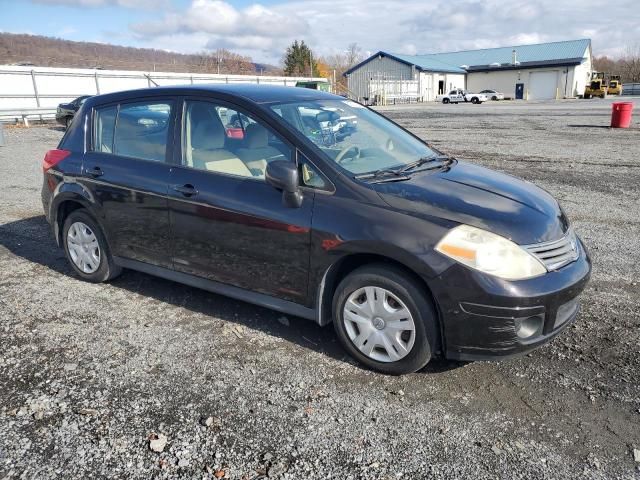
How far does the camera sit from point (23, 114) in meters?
24.2

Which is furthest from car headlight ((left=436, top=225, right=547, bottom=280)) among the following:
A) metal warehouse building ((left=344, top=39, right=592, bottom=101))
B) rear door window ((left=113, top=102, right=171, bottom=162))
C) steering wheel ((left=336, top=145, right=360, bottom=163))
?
metal warehouse building ((left=344, top=39, right=592, bottom=101))

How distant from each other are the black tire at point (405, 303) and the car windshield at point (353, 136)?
74 cm

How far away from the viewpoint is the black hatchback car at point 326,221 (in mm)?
3037

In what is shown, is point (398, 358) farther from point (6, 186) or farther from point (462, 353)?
point (6, 186)

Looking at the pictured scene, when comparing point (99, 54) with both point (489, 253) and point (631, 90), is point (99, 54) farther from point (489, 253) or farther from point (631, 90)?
point (489, 253)

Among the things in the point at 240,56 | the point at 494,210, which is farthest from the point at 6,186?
the point at 240,56

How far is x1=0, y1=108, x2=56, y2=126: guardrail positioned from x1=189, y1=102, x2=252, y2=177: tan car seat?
23.7m

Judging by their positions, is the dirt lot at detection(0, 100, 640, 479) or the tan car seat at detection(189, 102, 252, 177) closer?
the dirt lot at detection(0, 100, 640, 479)

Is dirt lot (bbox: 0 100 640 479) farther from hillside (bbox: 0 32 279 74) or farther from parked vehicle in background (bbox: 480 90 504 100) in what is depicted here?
hillside (bbox: 0 32 279 74)

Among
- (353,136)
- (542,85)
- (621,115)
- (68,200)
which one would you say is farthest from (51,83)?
(542,85)

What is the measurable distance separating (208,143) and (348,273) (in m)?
1.57

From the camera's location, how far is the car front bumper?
2.94m

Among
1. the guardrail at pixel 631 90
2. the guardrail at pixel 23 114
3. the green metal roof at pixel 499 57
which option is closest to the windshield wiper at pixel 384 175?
the guardrail at pixel 23 114

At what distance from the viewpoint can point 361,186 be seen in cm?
335
